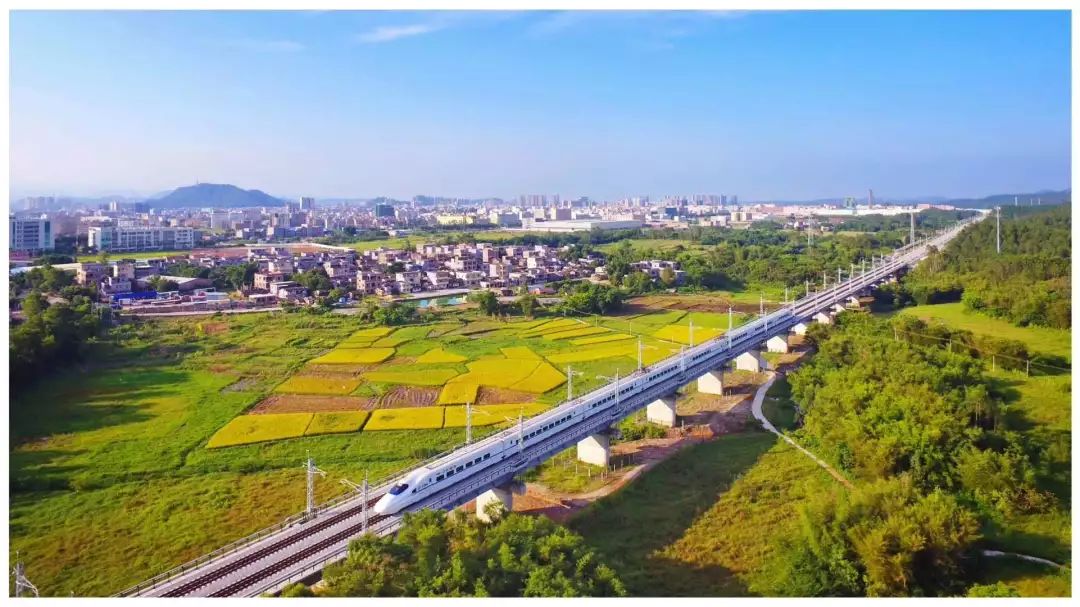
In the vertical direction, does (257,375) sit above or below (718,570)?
above

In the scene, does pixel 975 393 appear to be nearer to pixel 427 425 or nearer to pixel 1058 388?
pixel 1058 388

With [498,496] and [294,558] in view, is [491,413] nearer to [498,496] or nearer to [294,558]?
[498,496]

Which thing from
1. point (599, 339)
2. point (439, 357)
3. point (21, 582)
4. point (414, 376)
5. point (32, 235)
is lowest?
point (21, 582)

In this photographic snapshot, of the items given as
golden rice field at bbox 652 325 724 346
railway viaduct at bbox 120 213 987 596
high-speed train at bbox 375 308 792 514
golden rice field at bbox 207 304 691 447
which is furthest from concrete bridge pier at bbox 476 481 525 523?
golden rice field at bbox 652 325 724 346

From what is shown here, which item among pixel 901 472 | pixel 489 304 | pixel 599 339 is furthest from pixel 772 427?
pixel 489 304

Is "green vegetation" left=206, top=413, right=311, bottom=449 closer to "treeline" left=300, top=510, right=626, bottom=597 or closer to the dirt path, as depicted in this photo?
"treeline" left=300, top=510, right=626, bottom=597

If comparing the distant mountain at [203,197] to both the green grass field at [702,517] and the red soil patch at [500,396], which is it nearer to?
the red soil patch at [500,396]

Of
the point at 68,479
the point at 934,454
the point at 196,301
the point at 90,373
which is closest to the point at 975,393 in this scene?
the point at 934,454
